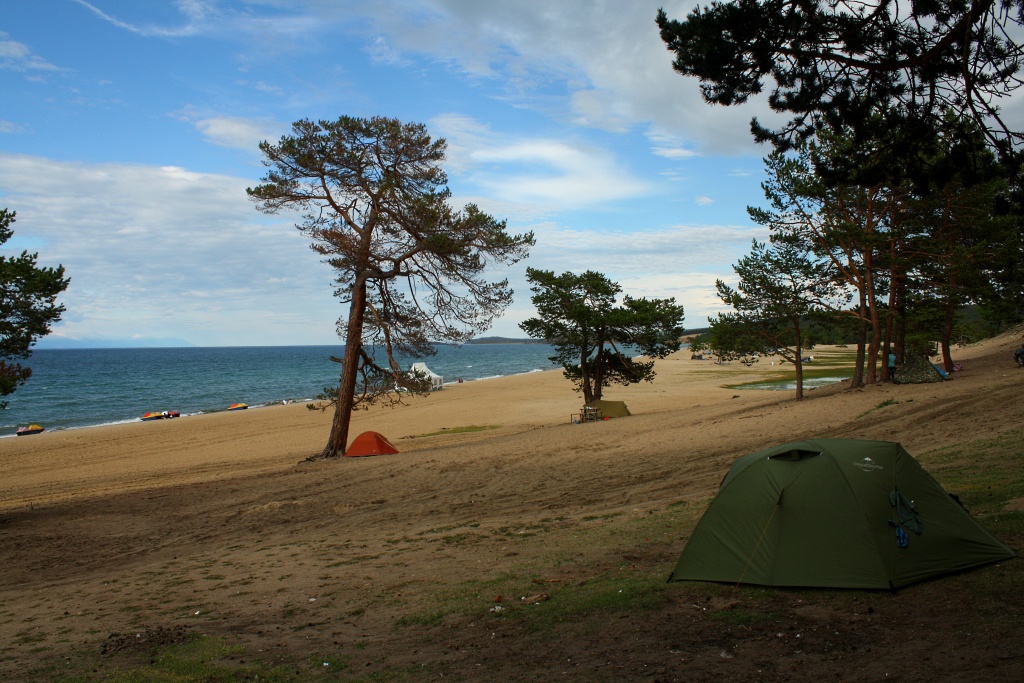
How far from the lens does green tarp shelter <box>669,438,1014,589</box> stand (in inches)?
248

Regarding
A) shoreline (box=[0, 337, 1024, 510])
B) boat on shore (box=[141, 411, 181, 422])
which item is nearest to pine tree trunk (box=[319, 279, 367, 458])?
shoreline (box=[0, 337, 1024, 510])

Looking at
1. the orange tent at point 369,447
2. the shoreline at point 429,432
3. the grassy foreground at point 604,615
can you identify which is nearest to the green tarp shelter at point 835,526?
the grassy foreground at point 604,615

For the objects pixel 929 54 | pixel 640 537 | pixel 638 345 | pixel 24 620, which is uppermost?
pixel 929 54

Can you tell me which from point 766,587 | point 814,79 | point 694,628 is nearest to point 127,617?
point 694,628

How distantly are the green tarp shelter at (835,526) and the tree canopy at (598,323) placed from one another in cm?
2185

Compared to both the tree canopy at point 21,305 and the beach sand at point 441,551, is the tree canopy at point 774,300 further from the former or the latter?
the tree canopy at point 21,305

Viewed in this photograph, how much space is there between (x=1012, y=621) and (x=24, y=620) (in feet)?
32.1

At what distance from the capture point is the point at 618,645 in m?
5.65

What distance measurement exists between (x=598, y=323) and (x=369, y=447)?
39.5ft

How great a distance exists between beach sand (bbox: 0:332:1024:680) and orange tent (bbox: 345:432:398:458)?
72.7 inches

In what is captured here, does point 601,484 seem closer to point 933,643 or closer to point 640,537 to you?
point 640,537

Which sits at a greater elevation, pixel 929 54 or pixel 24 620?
pixel 929 54

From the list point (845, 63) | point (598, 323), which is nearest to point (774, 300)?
point (598, 323)

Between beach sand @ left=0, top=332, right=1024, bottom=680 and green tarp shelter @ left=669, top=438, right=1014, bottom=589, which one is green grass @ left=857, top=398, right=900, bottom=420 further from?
green tarp shelter @ left=669, top=438, right=1014, bottom=589
